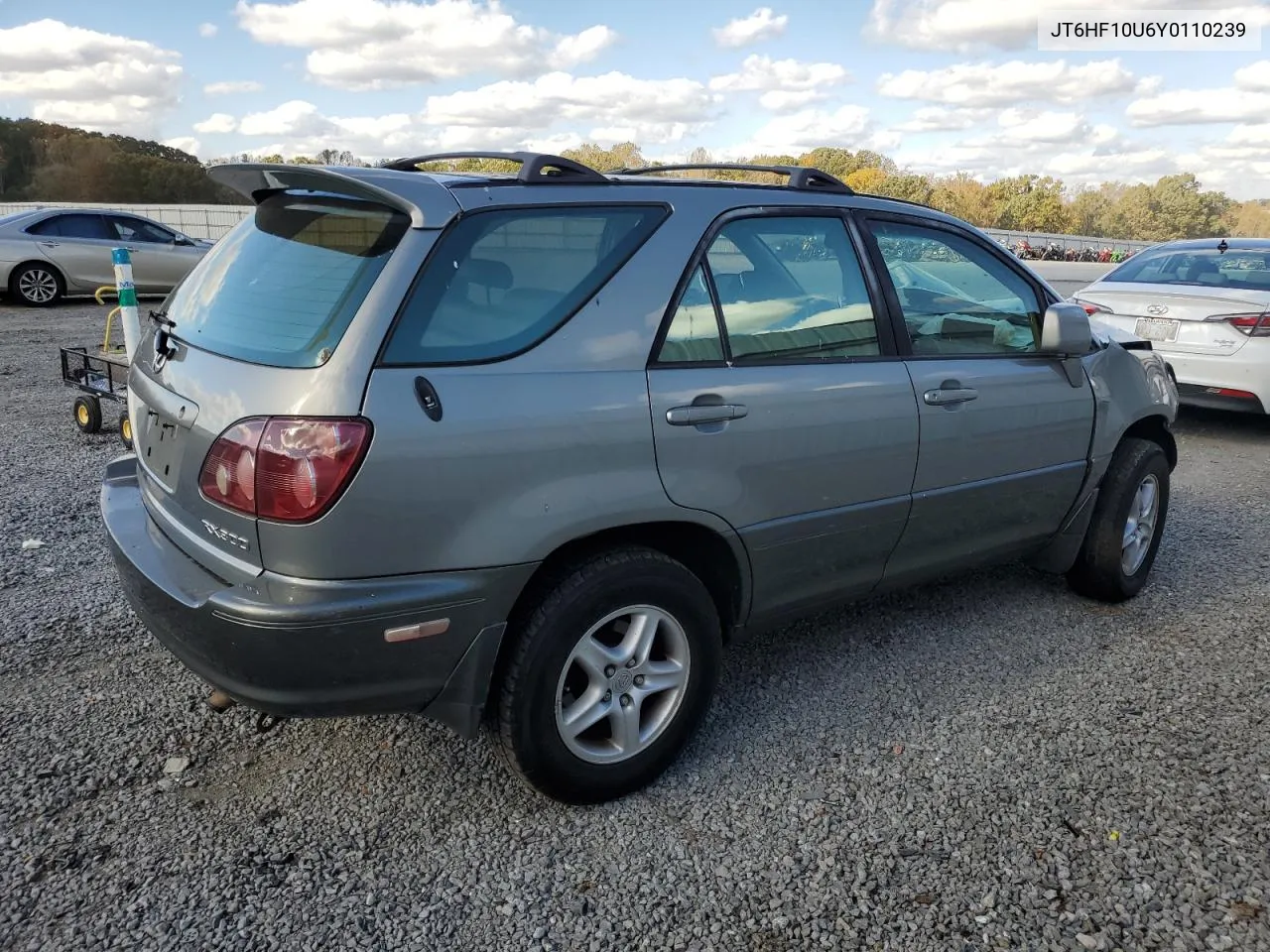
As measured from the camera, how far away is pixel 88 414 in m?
6.60

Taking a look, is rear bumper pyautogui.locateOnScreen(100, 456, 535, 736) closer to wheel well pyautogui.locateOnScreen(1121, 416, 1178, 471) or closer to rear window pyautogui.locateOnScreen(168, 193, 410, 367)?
rear window pyautogui.locateOnScreen(168, 193, 410, 367)

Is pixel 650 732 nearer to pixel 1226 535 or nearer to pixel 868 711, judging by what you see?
pixel 868 711

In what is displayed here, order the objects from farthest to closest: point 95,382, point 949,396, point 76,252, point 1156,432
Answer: point 76,252 < point 95,382 < point 1156,432 < point 949,396

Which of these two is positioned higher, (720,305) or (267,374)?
(720,305)

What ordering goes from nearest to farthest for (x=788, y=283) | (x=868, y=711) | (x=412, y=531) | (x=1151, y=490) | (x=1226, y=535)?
(x=412, y=531) < (x=788, y=283) < (x=868, y=711) < (x=1151, y=490) < (x=1226, y=535)

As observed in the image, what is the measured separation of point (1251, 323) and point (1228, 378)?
427mm

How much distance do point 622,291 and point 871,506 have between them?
1.15 metres

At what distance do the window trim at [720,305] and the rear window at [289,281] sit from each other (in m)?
0.76

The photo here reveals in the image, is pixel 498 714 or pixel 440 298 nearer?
pixel 440 298

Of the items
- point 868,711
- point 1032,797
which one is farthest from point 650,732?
point 1032,797

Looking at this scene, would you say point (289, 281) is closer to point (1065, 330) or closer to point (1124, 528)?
point (1065, 330)

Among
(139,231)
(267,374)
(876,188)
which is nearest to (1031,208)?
(876,188)

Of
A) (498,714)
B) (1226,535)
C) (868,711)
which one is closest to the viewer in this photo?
(498,714)

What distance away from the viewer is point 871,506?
3.12m
